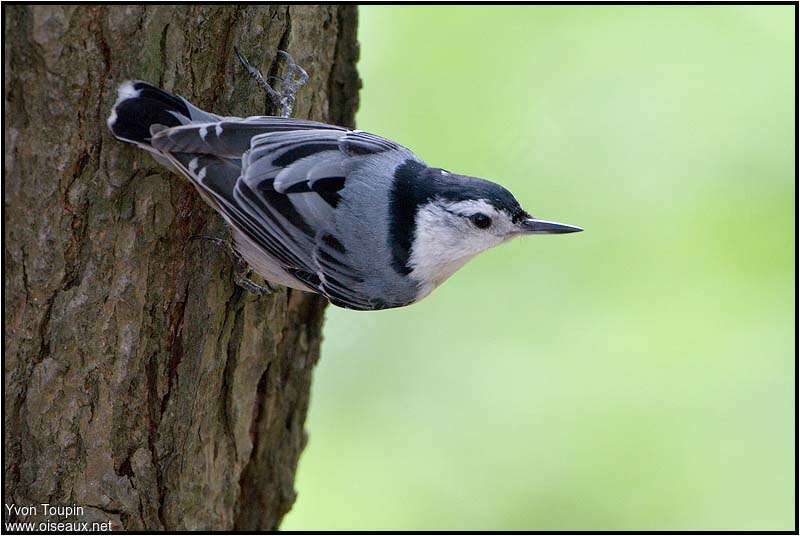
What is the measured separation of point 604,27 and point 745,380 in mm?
2070

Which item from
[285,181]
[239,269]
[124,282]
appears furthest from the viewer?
[239,269]

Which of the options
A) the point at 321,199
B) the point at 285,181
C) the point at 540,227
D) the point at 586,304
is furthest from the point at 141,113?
the point at 586,304

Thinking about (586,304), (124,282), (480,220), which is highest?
(480,220)

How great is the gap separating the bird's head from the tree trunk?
1.74 feet

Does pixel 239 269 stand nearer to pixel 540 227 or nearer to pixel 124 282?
pixel 124 282

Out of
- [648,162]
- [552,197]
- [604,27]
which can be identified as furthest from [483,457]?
[604,27]

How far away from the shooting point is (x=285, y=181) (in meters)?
2.25

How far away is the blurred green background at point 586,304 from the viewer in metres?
3.93

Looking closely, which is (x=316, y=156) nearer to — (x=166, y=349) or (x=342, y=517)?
(x=166, y=349)

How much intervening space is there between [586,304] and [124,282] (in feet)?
8.90

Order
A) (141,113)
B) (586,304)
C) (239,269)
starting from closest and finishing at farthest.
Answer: (141,113), (239,269), (586,304)

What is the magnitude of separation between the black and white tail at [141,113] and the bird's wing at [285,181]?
0.14 feet

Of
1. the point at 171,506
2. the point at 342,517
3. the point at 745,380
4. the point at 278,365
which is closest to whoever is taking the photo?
the point at 171,506

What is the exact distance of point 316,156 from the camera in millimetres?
2318
